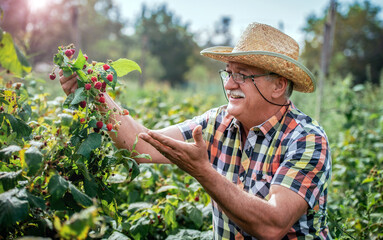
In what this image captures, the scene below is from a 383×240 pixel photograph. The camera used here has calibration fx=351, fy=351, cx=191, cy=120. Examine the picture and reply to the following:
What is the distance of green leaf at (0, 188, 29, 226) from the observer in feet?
3.45

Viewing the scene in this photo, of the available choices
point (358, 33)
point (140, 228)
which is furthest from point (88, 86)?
point (358, 33)

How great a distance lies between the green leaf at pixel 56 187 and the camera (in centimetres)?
115

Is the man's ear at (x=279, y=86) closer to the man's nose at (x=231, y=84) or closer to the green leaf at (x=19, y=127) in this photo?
the man's nose at (x=231, y=84)

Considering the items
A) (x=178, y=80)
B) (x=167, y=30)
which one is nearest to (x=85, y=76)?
(x=178, y=80)

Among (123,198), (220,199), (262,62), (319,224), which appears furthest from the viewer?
(123,198)

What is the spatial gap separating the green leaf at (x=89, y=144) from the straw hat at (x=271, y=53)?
1.03 m

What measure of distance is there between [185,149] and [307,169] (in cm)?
70

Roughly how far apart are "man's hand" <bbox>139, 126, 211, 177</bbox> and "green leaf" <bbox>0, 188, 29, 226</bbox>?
56cm

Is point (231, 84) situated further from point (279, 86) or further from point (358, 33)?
point (358, 33)

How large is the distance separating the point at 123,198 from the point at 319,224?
138cm

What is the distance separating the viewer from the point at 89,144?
4.32 ft

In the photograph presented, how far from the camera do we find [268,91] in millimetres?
2158

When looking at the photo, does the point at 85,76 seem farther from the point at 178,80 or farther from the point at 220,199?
the point at 178,80

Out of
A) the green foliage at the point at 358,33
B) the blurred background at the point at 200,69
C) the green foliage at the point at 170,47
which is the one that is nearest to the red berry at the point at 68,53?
the blurred background at the point at 200,69
